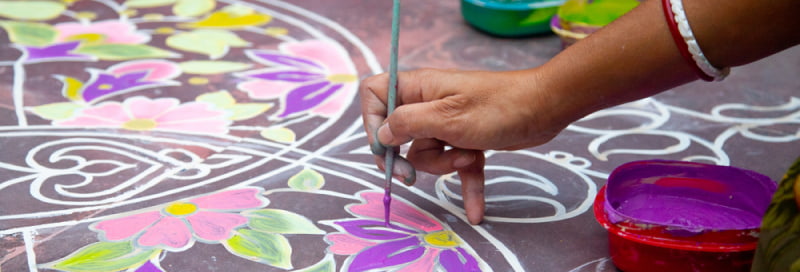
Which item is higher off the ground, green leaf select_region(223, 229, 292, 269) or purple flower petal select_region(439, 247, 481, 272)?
green leaf select_region(223, 229, 292, 269)

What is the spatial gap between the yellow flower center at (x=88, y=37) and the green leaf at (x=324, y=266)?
1242 mm

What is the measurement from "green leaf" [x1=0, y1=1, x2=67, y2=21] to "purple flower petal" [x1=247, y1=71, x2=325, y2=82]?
77 cm

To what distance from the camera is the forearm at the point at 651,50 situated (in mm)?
955

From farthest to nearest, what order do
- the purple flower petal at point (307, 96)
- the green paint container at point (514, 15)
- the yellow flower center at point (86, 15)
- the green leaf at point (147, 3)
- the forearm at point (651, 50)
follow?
the green leaf at point (147, 3) → the yellow flower center at point (86, 15) → the green paint container at point (514, 15) → the purple flower petal at point (307, 96) → the forearm at point (651, 50)

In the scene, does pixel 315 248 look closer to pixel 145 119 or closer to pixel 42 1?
pixel 145 119

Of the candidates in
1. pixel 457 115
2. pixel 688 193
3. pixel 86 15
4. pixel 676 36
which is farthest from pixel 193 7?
pixel 676 36

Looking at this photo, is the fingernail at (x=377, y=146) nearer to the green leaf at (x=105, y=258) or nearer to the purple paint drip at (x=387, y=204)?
the purple paint drip at (x=387, y=204)

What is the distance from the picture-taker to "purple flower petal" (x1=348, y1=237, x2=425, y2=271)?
1228 mm

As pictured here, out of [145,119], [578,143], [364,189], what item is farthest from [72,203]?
[578,143]

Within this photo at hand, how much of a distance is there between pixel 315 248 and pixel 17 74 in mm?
Answer: 1064

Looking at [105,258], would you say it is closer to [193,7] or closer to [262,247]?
[262,247]

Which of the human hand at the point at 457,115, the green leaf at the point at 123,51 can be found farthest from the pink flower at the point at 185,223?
the green leaf at the point at 123,51

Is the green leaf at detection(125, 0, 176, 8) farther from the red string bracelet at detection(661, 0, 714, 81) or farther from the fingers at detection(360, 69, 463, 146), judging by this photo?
the red string bracelet at detection(661, 0, 714, 81)

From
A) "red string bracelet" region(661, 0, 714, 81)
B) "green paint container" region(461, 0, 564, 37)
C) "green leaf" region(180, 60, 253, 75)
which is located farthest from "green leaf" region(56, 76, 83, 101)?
"red string bracelet" region(661, 0, 714, 81)
